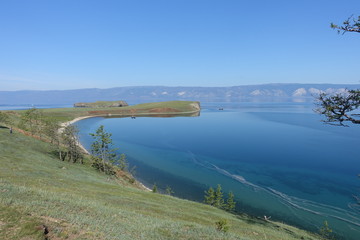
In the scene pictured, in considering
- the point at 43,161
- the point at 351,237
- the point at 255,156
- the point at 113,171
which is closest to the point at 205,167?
the point at 255,156

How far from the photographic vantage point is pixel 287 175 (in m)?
54.5

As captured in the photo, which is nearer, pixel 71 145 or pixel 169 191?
pixel 169 191

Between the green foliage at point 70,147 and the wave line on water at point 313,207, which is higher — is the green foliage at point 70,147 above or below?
above

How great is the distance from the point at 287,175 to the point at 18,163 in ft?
187

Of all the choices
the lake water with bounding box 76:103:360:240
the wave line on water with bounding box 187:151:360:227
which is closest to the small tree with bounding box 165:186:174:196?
the lake water with bounding box 76:103:360:240

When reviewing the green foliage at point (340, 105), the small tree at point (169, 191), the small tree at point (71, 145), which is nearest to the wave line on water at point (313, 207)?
the small tree at point (169, 191)

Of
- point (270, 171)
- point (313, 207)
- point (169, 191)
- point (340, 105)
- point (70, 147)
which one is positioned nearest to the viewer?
point (340, 105)

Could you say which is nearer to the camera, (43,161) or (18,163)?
(18,163)

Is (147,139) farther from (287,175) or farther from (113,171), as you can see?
(287,175)

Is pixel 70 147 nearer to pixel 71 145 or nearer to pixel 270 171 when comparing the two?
pixel 71 145

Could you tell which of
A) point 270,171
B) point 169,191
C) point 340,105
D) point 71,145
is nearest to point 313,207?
point 270,171

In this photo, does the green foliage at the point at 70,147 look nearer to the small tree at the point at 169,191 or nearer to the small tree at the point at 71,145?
the small tree at the point at 71,145

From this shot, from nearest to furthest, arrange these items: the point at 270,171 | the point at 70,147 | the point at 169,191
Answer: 1. the point at 169,191
2. the point at 70,147
3. the point at 270,171

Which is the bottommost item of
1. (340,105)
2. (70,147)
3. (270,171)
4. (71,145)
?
(270,171)
